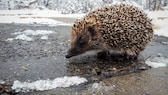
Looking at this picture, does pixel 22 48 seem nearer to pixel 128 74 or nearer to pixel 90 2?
pixel 128 74

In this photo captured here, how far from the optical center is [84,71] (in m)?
3.67

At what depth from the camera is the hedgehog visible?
4074 mm

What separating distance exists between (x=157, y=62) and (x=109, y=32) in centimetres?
99

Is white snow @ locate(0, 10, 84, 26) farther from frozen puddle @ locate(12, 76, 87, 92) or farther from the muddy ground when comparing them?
frozen puddle @ locate(12, 76, 87, 92)

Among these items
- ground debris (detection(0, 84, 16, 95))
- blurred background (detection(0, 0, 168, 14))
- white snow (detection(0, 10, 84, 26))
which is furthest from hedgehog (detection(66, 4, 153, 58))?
blurred background (detection(0, 0, 168, 14))

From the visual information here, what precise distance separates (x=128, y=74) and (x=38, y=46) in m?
2.29

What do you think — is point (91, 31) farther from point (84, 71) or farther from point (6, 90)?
point (6, 90)

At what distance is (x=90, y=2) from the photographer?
23516 millimetres

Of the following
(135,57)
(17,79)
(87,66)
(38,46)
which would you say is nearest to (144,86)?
(87,66)

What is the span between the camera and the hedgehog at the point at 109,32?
160 inches

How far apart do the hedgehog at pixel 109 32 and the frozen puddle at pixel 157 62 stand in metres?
0.29

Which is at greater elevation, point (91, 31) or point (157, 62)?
point (91, 31)

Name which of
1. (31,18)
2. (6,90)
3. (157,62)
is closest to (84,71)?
(6,90)

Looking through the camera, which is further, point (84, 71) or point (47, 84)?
point (84, 71)
